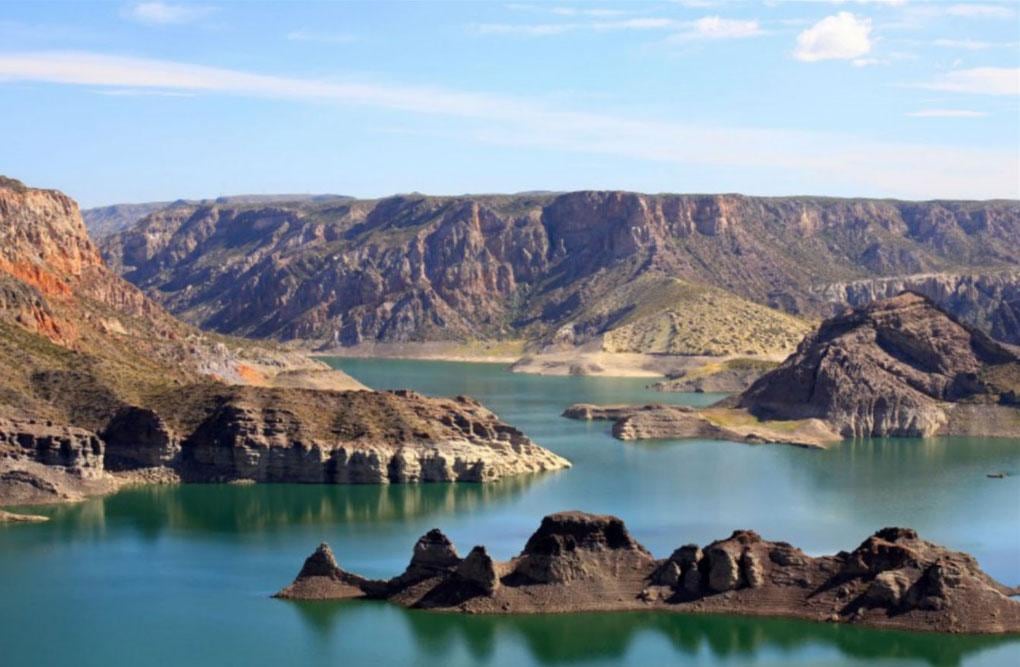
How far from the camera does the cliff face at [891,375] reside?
17800cm

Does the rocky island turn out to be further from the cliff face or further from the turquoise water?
the turquoise water

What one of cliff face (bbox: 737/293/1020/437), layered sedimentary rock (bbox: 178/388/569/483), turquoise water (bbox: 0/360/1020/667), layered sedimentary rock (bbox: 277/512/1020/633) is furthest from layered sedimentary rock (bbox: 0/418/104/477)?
cliff face (bbox: 737/293/1020/437)

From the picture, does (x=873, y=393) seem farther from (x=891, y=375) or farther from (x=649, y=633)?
(x=649, y=633)

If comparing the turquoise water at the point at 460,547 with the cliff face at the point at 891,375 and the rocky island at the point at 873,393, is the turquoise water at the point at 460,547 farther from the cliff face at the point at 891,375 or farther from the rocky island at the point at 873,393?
the cliff face at the point at 891,375

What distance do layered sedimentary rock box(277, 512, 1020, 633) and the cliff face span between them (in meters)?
90.1

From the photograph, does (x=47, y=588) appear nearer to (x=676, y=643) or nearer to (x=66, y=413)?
(x=676, y=643)

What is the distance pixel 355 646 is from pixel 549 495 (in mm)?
45774

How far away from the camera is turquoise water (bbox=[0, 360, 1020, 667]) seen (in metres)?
79.6

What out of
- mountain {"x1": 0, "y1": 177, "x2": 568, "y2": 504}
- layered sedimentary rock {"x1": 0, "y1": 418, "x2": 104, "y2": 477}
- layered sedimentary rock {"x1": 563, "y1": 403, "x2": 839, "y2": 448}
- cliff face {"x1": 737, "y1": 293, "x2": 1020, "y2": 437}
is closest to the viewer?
layered sedimentary rock {"x1": 0, "y1": 418, "x2": 104, "y2": 477}

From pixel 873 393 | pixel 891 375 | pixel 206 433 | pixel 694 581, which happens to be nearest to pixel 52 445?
pixel 206 433

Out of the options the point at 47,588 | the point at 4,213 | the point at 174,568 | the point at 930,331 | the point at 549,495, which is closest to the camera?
A: the point at 47,588

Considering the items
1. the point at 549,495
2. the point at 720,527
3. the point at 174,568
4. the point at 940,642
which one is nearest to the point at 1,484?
the point at 174,568

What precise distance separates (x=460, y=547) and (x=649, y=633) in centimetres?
2056

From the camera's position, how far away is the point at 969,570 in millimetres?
84188
